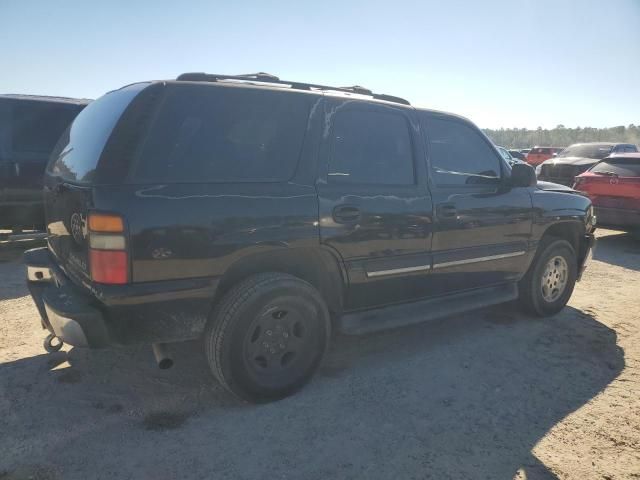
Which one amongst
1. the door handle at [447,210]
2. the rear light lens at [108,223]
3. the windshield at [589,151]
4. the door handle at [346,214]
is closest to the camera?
the rear light lens at [108,223]

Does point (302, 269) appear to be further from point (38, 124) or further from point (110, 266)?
point (38, 124)

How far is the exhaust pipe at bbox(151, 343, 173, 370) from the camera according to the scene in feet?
8.60

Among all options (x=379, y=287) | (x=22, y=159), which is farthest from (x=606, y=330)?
(x=22, y=159)

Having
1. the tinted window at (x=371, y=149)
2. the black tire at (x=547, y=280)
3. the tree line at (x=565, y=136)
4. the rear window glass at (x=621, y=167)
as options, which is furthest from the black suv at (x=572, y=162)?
the tree line at (x=565, y=136)

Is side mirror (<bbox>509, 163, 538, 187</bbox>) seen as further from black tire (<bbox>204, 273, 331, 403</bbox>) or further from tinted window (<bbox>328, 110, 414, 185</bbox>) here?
black tire (<bbox>204, 273, 331, 403</bbox>)

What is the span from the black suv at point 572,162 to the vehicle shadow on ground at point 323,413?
9.77 metres

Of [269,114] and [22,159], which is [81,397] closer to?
[269,114]

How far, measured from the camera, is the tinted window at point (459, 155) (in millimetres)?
3666

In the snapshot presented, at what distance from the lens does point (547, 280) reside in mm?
4613

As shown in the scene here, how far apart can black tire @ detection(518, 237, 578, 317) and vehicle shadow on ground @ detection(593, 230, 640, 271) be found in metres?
2.92

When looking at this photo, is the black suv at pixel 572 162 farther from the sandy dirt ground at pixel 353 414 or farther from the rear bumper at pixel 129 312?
the rear bumper at pixel 129 312

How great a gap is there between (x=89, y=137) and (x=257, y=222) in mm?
1146

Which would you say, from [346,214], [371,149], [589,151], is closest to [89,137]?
[346,214]

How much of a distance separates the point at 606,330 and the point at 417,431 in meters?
2.74
